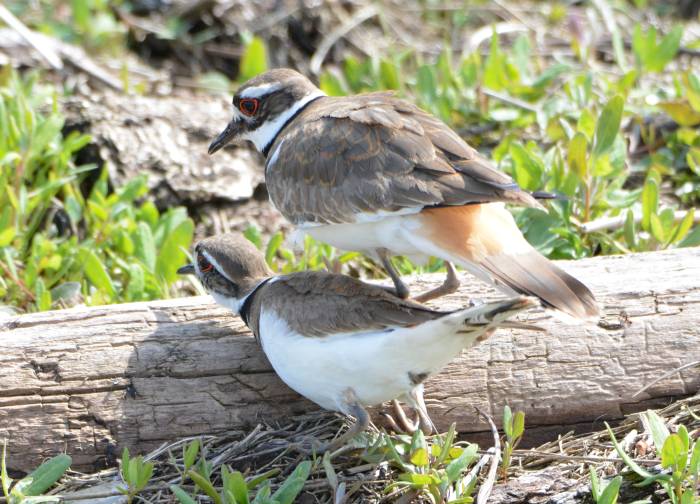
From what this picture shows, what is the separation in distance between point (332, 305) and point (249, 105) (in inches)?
63.9

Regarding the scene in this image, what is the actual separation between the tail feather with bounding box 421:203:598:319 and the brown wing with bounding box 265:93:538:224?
136 millimetres

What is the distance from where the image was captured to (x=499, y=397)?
15.4ft

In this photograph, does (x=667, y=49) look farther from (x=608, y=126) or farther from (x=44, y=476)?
(x=44, y=476)

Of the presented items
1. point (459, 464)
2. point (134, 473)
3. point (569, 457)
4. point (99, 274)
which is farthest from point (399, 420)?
point (99, 274)

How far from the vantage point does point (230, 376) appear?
4.72 meters

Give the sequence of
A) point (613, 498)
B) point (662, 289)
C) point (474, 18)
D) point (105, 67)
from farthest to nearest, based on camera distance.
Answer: point (474, 18) → point (105, 67) → point (662, 289) → point (613, 498)

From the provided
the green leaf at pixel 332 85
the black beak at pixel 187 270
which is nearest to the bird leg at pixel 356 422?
the black beak at pixel 187 270

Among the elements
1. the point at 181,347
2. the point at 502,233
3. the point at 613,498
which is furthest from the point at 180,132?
the point at 613,498

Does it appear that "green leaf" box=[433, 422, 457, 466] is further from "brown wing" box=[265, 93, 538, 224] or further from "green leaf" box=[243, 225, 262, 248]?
"green leaf" box=[243, 225, 262, 248]

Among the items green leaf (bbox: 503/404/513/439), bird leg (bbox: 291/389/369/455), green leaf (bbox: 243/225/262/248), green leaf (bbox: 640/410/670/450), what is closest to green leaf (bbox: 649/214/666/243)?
green leaf (bbox: 640/410/670/450)

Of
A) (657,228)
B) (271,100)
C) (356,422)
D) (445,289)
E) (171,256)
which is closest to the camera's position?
(356,422)

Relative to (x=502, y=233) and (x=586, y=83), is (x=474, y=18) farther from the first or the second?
(x=502, y=233)

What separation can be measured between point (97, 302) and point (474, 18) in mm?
5233

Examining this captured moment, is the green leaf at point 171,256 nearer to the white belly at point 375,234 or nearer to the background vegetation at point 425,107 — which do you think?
the background vegetation at point 425,107
